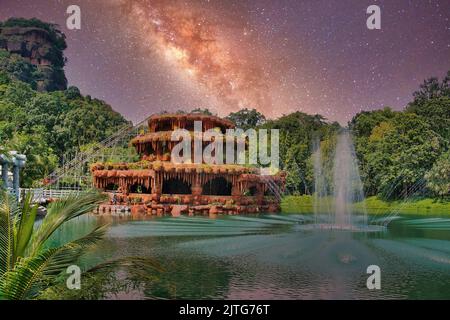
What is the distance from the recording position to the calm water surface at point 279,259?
920 cm

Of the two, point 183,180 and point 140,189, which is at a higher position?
point 183,180

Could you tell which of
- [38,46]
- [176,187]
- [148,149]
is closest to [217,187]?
[176,187]

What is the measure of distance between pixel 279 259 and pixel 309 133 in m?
36.8

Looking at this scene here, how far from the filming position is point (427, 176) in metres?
34.4

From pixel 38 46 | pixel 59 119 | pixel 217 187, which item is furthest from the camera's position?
pixel 38 46

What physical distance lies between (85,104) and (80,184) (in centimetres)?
2054

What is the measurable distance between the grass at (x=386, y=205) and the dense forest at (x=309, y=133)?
73cm

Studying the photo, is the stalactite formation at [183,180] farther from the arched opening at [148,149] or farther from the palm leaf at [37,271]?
the palm leaf at [37,271]

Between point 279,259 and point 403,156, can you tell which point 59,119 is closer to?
point 403,156

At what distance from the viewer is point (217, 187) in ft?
107

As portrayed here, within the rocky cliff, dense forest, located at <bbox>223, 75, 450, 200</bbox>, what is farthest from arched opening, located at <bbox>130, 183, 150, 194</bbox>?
the rocky cliff

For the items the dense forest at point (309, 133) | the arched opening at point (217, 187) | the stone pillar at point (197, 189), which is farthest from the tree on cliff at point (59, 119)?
the stone pillar at point (197, 189)

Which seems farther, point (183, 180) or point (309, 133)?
point (309, 133)
